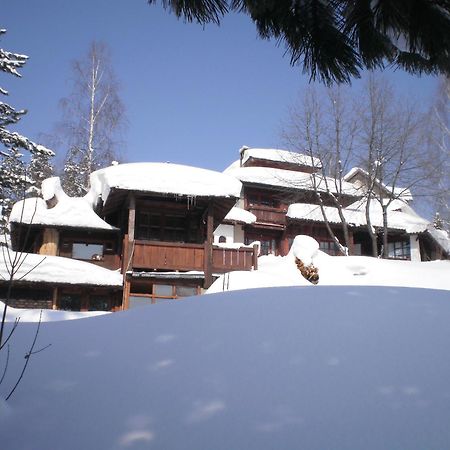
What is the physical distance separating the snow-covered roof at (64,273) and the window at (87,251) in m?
1.95

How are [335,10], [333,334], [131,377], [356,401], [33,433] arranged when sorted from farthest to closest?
[333,334]
[131,377]
[356,401]
[33,433]
[335,10]

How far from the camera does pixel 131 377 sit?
380 cm

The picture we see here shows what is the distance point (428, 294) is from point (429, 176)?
18498mm

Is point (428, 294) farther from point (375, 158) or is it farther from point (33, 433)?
point (375, 158)

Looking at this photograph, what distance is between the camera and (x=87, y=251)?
1878cm

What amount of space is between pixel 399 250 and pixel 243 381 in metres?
30.4

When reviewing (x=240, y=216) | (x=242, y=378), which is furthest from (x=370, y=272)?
Result: (x=242, y=378)

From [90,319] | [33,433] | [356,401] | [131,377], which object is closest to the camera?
[33,433]

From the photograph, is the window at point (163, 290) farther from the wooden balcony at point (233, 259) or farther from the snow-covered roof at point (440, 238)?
the snow-covered roof at point (440, 238)

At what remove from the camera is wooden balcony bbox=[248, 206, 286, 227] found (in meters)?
28.5

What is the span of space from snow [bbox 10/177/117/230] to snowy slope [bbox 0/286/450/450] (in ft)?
41.5

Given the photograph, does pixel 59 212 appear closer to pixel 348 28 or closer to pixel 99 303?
pixel 99 303

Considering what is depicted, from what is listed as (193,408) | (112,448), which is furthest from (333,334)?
(112,448)

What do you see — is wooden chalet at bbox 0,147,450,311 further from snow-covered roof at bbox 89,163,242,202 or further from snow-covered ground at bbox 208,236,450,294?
snow-covered ground at bbox 208,236,450,294
